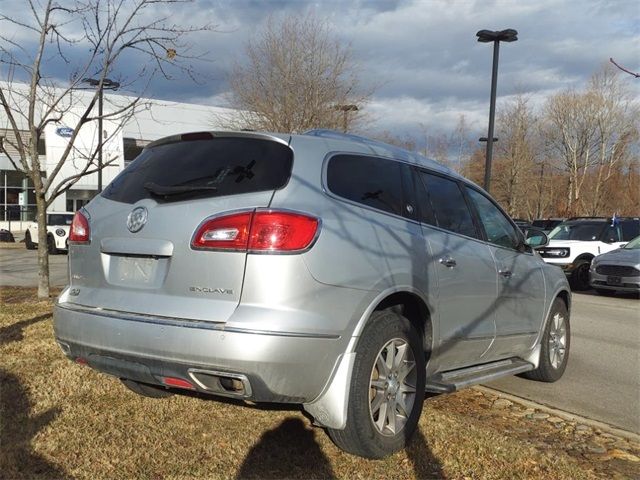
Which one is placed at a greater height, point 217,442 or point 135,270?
point 135,270

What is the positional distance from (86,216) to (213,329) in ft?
4.46

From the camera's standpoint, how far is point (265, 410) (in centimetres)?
418

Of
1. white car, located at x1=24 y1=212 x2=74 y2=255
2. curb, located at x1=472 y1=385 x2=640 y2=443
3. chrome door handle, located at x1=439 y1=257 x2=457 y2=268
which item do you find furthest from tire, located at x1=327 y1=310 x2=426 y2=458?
white car, located at x1=24 y1=212 x2=74 y2=255

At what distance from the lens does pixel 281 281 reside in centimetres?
300

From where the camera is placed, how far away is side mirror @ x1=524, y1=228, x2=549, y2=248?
18.3ft

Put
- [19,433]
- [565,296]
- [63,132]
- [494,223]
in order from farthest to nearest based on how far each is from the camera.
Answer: [63,132], [565,296], [494,223], [19,433]

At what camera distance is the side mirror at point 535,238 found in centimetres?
557

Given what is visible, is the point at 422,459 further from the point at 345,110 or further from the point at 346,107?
the point at 345,110

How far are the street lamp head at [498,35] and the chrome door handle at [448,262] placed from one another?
43.6 ft

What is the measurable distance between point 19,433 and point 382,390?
220 cm

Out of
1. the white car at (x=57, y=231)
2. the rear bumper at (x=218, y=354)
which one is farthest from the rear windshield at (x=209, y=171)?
the white car at (x=57, y=231)

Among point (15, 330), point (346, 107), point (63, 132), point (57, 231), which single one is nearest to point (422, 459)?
point (15, 330)

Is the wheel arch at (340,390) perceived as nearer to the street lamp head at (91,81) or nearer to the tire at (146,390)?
the tire at (146,390)

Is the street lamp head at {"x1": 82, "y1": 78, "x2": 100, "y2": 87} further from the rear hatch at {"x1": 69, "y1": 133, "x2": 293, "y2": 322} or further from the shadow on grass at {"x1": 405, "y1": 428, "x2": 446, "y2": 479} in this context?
the shadow on grass at {"x1": 405, "y1": 428, "x2": 446, "y2": 479}
